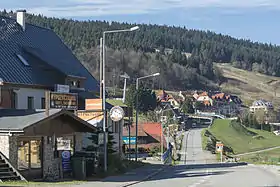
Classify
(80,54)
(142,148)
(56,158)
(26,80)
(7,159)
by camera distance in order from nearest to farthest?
(7,159) < (56,158) < (26,80) < (142,148) < (80,54)

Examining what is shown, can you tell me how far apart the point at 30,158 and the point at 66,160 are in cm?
281

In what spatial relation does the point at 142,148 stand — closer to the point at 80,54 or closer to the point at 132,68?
the point at 80,54

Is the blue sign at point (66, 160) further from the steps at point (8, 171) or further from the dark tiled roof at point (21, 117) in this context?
the steps at point (8, 171)

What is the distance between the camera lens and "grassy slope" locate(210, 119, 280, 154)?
380 ft

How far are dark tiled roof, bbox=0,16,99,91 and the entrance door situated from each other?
31.5ft

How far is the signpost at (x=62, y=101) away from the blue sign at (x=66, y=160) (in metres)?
2.38

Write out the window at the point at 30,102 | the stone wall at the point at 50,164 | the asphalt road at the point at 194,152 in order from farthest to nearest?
the asphalt road at the point at 194,152 → the window at the point at 30,102 → the stone wall at the point at 50,164

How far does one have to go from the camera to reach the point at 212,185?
91.5 feet

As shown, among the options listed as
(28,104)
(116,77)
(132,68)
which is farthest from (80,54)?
(28,104)

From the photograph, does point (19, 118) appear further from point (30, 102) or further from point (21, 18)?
point (21, 18)

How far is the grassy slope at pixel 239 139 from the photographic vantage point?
11581cm

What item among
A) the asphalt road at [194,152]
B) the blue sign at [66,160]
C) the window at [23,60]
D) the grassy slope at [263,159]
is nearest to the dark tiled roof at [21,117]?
the blue sign at [66,160]

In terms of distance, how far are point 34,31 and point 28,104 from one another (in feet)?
36.1

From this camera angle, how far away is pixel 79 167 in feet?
98.8
